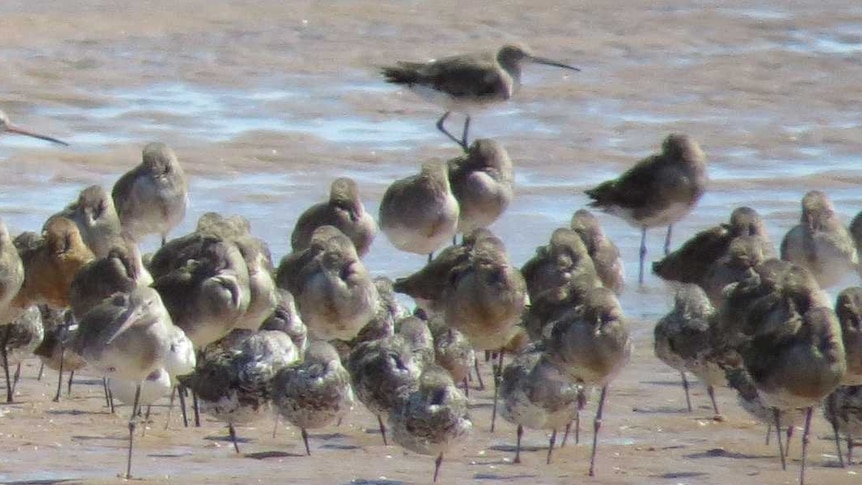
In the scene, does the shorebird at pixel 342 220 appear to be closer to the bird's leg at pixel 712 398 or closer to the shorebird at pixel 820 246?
the shorebird at pixel 820 246

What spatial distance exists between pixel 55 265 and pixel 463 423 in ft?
11.4

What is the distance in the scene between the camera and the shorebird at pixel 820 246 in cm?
1395

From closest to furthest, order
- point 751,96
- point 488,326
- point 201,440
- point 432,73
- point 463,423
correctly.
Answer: point 463,423, point 201,440, point 488,326, point 432,73, point 751,96

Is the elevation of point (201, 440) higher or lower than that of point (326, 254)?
lower

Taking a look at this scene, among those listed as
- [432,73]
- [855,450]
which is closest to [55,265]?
[855,450]

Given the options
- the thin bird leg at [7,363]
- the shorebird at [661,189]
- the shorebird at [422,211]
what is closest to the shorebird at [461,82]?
the shorebird at [661,189]

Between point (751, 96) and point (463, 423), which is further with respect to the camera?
point (751, 96)

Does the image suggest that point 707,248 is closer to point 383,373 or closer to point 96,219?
point 383,373

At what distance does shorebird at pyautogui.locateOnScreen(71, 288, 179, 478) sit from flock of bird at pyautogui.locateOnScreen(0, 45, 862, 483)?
0.01 m

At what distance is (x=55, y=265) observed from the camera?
12555 mm

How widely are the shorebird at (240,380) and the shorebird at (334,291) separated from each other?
0.98 metres

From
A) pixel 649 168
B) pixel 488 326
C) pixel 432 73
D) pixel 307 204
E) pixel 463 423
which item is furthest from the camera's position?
pixel 432 73

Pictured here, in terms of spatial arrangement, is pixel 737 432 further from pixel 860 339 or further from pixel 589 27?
pixel 589 27

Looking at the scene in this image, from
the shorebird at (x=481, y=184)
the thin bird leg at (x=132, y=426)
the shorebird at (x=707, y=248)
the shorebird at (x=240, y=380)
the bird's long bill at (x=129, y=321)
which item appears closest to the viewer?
the thin bird leg at (x=132, y=426)
